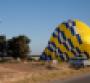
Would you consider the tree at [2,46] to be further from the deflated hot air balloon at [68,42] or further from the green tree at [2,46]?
the deflated hot air balloon at [68,42]

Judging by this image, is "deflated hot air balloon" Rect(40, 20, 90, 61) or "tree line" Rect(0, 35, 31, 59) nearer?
"deflated hot air balloon" Rect(40, 20, 90, 61)

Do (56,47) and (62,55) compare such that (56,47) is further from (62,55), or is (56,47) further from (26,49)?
(26,49)

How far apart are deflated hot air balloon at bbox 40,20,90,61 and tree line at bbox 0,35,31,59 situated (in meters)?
14.6

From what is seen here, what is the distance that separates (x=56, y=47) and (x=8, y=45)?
82.7 feet

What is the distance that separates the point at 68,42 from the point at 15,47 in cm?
2547

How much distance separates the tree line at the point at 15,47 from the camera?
10435 cm

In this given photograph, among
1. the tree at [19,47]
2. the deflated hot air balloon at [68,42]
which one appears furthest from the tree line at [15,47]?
the deflated hot air balloon at [68,42]

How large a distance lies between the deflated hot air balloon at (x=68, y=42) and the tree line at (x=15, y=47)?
14.6 metres

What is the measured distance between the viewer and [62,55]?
3386 inches

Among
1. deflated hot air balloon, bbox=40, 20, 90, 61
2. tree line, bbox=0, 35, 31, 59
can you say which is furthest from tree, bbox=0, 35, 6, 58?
deflated hot air balloon, bbox=40, 20, 90, 61

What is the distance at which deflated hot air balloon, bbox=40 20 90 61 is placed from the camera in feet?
277

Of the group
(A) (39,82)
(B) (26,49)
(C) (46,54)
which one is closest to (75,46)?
(C) (46,54)

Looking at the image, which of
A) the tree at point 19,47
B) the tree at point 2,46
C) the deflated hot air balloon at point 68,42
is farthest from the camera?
the tree at point 2,46

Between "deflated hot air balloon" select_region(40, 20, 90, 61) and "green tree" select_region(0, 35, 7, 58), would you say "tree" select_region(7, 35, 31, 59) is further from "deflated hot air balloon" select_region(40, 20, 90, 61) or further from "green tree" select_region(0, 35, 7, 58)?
"deflated hot air balloon" select_region(40, 20, 90, 61)
